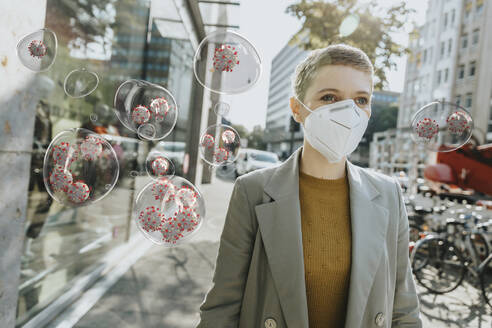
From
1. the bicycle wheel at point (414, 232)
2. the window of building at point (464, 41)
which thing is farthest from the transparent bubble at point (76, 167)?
the window of building at point (464, 41)

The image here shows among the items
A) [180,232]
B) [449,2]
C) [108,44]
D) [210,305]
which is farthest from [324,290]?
[449,2]

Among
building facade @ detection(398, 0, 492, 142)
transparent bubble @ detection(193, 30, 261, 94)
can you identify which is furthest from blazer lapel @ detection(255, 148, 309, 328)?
building facade @ detection(398, 0, 492, 142)

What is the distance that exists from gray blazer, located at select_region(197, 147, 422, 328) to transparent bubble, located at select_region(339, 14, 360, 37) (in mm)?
5994

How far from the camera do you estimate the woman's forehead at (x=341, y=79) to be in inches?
60.8

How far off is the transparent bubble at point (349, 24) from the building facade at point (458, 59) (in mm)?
26162

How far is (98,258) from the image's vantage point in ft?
17.3

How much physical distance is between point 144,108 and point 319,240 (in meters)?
1.90

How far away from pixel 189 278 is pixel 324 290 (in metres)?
4.01

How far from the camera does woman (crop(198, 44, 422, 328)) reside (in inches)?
59.2

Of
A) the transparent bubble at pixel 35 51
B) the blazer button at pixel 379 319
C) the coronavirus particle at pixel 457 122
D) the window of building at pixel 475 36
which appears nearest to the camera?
the blazer button at pixel 379 319

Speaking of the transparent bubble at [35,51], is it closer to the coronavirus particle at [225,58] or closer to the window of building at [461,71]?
the coronavirus particle at [225,58]

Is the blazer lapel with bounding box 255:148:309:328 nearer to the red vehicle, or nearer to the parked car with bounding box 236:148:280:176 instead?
the red vehicle

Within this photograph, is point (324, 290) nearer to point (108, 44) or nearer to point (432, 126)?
point (432, 126)

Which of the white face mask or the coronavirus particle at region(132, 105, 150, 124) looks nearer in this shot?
the white face mask
